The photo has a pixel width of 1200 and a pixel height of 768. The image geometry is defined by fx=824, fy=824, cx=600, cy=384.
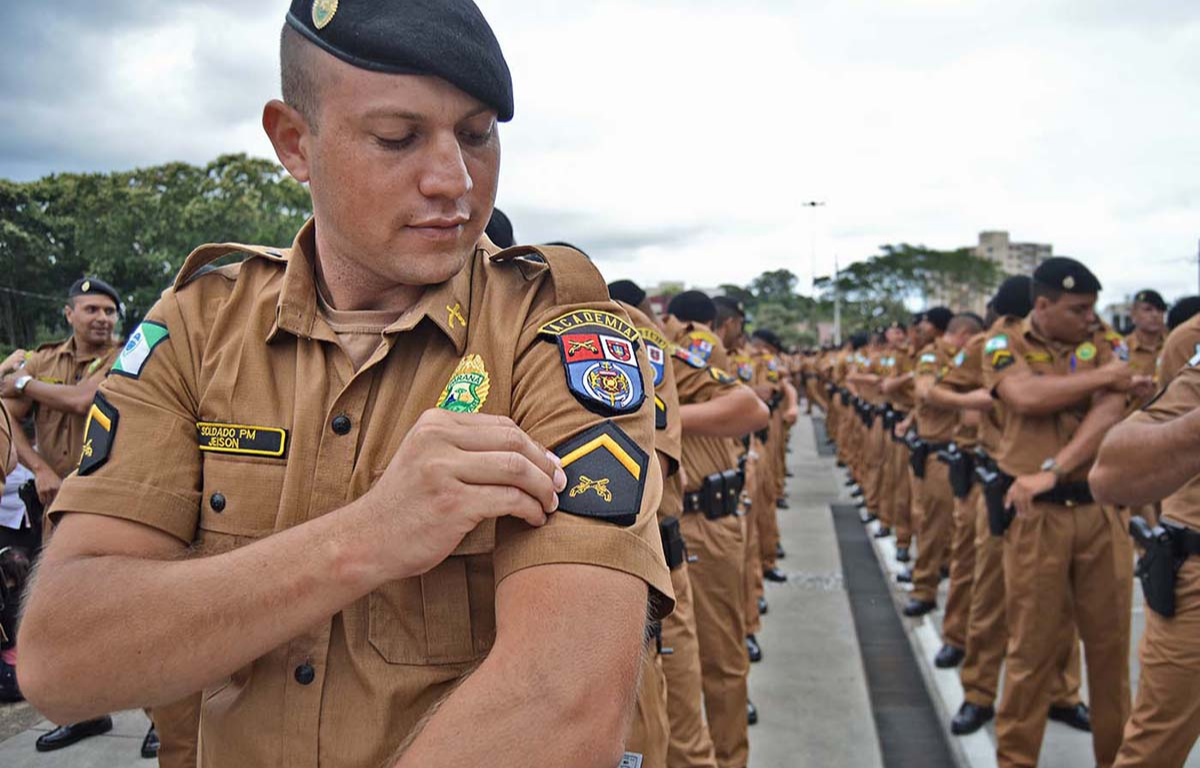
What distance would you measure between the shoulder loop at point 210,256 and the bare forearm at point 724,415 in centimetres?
258

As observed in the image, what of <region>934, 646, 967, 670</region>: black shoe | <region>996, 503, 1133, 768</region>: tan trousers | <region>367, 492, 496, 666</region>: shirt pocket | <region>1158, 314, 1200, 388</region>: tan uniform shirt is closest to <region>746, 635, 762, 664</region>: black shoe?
<region>934, 646, 967, 670</region>: black shoe

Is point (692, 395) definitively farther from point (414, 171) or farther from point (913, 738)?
point (414, 171)

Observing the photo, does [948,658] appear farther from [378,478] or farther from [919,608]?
[378,478]

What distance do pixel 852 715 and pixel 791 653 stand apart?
1.20m

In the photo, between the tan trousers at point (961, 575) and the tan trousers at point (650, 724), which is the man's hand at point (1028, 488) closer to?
the tan trousers at point (961, 575)

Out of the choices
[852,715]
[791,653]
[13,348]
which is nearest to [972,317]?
[791,653]

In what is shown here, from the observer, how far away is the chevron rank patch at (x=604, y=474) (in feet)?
3.51

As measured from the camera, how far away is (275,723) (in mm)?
1196

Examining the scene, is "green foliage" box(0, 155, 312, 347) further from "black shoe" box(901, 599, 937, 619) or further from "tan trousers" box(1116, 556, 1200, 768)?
"black shoe" box(901, 599, 937, 619)

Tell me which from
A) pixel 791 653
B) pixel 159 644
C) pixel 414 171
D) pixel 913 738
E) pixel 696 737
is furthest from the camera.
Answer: pixel 791 653

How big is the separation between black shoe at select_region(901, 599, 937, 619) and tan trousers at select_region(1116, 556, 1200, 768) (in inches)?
160

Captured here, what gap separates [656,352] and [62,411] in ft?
13.8

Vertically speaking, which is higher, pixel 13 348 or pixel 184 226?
pixel 184 226

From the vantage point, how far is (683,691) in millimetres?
3445
